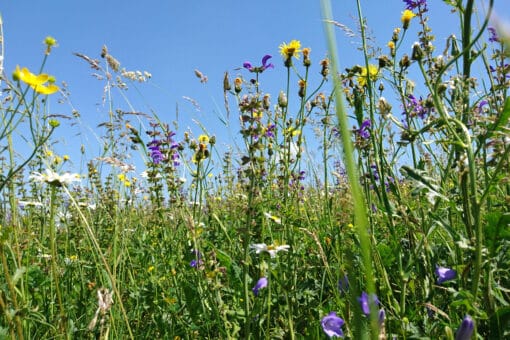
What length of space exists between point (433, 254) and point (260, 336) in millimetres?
694

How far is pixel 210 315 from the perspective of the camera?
1.66 metres

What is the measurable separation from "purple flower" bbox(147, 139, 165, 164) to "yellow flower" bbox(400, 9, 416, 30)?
1419mm

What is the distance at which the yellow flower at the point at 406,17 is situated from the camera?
2.04m

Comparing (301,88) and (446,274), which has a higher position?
(301,88)

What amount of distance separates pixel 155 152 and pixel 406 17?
4.93ft

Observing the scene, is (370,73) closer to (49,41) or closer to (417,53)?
(417,53)

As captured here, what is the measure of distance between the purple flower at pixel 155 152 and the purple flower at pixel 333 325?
1341 millimetres

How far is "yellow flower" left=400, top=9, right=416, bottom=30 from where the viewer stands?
6.70 ft

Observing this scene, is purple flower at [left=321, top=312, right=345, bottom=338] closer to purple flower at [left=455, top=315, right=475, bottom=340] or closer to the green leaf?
purple flower at [left=455, top=315, right=475, bottom=340]

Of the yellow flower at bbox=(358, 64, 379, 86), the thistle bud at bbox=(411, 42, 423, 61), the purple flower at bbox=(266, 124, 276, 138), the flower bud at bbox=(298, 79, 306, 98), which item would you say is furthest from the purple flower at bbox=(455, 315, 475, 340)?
the flower bud at bbox=(298, 79, 306, 98)

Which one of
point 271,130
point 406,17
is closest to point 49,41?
point 271,130

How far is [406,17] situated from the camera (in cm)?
205

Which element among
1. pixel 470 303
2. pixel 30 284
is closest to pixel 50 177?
pixel 30 284

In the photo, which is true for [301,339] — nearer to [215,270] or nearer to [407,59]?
[215,270]
